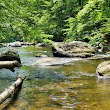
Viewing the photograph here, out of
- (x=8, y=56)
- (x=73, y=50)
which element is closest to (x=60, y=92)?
(x=8, y=56)

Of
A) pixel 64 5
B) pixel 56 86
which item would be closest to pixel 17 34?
pixel 56 86

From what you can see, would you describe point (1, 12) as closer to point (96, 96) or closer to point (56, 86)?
point (56, 86)

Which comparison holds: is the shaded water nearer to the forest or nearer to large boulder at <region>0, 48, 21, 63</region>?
the forest

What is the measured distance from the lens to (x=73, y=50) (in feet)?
61.1

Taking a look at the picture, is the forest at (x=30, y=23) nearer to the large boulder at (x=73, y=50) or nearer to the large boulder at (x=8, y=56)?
the large boulder at (x=8, y=56)

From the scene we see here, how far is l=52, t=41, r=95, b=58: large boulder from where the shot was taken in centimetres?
1751

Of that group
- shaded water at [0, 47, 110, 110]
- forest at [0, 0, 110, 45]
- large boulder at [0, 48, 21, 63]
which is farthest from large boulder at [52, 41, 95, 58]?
shaded water at [0, 47, 110, 110]

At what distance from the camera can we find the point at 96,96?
7.01 m

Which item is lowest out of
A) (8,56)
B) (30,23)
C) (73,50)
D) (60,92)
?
(73,50)

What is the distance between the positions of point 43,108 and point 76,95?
56.2 inches

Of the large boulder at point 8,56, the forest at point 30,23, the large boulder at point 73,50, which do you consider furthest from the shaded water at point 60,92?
the large boulder at point 73,50

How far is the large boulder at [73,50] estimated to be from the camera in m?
17.5

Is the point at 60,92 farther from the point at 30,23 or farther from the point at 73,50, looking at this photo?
the point at 73,50

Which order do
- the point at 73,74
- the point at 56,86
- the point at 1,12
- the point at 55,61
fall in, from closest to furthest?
the point at 56,86
the point at 1,12
the point at 73,74
the point at 55,61
